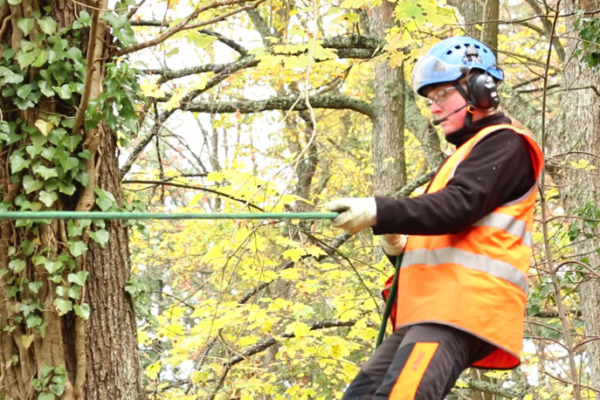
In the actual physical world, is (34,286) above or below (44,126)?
below

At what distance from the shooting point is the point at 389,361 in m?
2.38

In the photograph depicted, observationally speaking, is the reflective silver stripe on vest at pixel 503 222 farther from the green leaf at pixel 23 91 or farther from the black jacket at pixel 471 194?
the green leaf at pixel 23 91

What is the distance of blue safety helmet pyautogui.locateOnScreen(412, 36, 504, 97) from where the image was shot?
2.42 meters

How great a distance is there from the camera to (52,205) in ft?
9.03

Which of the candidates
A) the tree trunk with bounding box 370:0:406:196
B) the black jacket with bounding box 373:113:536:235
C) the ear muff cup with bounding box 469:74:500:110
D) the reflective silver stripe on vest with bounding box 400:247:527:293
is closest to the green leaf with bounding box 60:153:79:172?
the black jacket with bounding box 373:113:536:235

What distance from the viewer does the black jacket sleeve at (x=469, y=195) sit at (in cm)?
208

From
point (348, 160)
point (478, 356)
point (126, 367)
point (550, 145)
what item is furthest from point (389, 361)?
point (348, 160)

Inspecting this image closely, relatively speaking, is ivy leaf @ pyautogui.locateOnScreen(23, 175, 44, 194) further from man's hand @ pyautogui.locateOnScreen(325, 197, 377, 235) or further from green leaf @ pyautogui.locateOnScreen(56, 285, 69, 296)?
man's hand @ pyautogui.locateOnScreen(325, 197, 377, 235)

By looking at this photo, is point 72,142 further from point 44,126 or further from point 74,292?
point 74,292

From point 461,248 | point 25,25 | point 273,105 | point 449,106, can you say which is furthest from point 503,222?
point 273,105

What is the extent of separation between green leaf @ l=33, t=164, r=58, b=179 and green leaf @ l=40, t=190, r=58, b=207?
61mm

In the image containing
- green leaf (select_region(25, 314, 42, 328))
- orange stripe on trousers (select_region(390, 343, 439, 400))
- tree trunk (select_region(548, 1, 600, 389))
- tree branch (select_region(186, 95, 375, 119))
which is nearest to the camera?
orange stripe on trousers (select_region(390, 343, 439, 400))

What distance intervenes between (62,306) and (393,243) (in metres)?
1.25

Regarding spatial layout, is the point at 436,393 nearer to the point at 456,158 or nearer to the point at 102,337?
the point at 456,158
